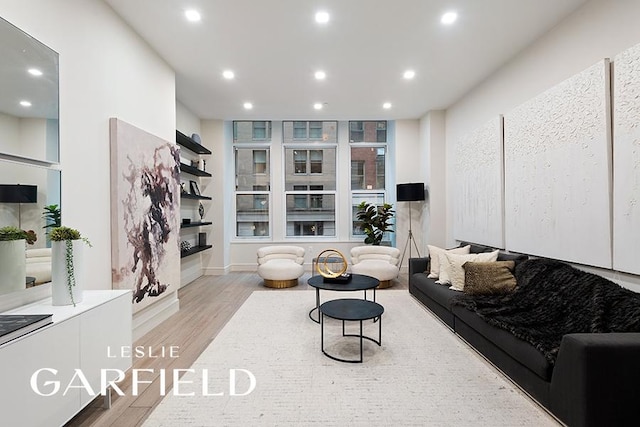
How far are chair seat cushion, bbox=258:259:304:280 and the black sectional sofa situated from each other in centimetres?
320

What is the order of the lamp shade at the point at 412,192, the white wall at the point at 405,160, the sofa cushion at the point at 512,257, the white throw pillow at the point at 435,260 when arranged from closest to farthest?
1. the sofa cushion at the point at 512,257
2. the white throw pillow at the point at 435,260
3. the lamp shade at the point at 412,192
4. the white wall at the point at 405,160

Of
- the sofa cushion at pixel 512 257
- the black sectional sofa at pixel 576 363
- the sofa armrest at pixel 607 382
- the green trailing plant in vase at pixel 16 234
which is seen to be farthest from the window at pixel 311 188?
the sofa armrest at pixel 607 382

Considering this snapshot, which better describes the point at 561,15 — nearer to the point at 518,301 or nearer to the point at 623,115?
the point at 623,115

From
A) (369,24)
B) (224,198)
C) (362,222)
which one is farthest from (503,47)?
(224,198)

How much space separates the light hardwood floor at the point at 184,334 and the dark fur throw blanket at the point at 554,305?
215cm

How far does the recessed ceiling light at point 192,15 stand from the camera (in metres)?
2.92

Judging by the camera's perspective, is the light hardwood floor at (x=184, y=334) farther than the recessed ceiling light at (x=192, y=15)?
No

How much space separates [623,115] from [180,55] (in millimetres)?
4402

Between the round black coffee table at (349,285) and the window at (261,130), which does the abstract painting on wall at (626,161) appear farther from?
the window at (261,130)

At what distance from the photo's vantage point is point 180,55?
3.72 metres

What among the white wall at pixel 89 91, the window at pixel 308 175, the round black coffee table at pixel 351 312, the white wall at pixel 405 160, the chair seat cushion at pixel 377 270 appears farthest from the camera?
the window at pixel 308 175

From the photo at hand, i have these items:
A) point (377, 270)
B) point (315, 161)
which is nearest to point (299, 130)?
point (315, 161)

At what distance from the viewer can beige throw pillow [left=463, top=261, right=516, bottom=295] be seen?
325 centimetres

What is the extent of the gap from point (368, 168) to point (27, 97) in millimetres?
6029
